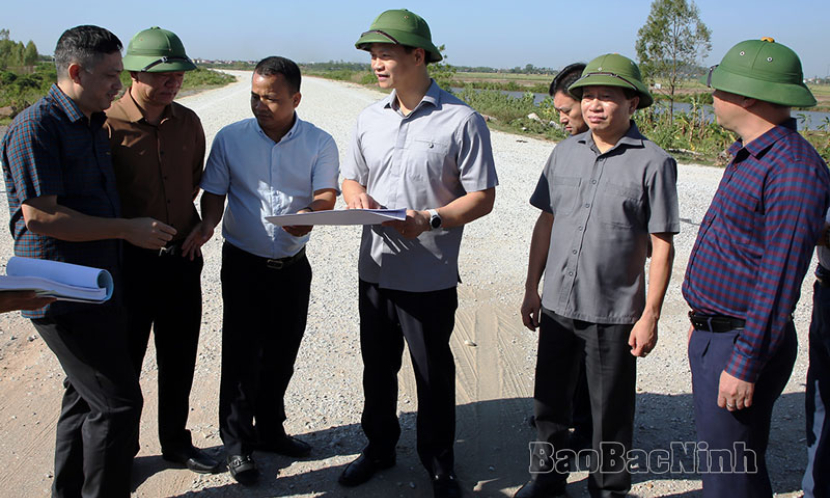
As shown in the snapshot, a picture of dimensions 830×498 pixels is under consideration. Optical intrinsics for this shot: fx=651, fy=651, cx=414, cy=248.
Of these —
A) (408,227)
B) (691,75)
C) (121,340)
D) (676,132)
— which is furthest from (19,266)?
(691,75)

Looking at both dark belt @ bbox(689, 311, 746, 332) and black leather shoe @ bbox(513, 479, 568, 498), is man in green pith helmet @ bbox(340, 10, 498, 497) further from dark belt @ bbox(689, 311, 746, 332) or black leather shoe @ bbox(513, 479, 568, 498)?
dark belt @ bbox(689, 311, 746, 332)

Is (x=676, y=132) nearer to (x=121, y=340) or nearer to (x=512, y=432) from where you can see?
(x=512, y=432)

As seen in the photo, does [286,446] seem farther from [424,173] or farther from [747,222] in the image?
[747,222]

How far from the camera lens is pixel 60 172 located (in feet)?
8.90

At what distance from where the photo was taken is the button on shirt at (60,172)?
2633 mm

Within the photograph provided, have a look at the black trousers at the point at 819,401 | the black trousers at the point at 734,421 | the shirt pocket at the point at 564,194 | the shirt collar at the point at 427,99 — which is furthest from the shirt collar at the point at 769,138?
the shirt collar at the point at 427,99

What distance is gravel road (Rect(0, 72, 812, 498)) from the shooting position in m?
3.50

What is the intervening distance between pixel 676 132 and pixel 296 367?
1639 cm

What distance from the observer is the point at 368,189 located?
3467 mm

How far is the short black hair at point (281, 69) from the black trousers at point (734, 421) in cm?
232

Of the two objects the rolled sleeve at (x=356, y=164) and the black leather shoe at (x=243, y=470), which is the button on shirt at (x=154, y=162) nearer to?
the rolled sleeve at (x=356, y=164)

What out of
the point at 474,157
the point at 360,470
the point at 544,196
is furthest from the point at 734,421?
the point at 360,470

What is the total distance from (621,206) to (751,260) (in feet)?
2.21

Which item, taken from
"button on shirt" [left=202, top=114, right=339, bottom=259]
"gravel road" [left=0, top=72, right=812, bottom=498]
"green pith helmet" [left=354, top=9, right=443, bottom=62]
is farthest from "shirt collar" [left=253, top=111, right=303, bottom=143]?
"gravel road" [left=0, top=72, right=812, bottom=498]
